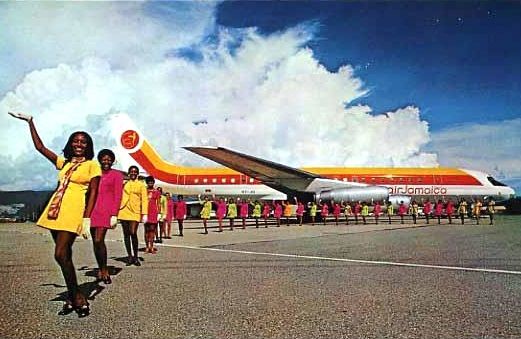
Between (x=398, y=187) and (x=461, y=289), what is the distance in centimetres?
2418

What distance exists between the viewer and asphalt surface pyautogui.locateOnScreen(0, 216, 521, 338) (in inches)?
141

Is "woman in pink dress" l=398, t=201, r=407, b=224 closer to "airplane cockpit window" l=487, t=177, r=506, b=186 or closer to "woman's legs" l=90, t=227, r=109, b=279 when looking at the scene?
"airplane cockpit window" l=487, t=177, r=506, b=186

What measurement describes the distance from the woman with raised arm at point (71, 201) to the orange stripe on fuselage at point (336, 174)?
26.0 metres

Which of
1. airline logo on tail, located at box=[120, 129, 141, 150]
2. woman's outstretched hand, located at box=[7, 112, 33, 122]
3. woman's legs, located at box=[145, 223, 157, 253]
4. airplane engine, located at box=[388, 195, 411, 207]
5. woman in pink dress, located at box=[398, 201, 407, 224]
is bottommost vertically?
woman's legs, located at box=[145, 223, 157, 253]

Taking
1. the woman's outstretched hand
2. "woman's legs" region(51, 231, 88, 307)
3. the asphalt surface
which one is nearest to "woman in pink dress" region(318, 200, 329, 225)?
the asphalt surface

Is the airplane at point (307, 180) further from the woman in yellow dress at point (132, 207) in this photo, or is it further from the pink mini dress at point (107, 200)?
the pink mini dress at point (107, 200)

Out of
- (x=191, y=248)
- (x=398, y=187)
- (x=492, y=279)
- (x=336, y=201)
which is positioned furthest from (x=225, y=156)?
(x=492, y=279)

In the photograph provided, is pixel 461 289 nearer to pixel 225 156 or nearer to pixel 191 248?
pixel 191 248

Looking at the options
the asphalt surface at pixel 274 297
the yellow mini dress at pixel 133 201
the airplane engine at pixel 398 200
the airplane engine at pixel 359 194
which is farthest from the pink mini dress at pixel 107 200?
the airplane engine at pixel 398 200

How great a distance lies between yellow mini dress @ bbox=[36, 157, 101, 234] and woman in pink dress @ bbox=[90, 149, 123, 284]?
57.6 inches

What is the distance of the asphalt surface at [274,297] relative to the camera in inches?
141

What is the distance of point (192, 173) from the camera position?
31.5 m

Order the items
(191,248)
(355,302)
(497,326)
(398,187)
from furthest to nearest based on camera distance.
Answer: (398,187), (191,248), (355,302), (497,326)

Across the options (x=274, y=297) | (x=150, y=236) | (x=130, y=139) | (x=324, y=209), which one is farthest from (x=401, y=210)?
(x=274, y=297)
